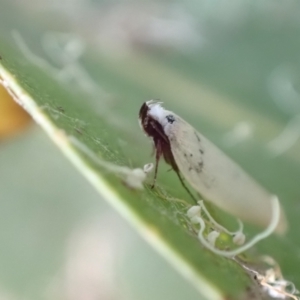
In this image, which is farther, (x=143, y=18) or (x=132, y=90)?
(x=143, y=18)

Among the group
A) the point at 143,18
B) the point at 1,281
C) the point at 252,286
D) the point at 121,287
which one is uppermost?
the point at 143,18

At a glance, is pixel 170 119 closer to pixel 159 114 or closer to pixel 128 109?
pixel 159 114

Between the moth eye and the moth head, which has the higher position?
the moth eye

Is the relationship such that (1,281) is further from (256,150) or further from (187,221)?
(256,150)

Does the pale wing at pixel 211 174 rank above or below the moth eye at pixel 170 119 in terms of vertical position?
below

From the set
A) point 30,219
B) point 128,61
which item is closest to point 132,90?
point 128,61
